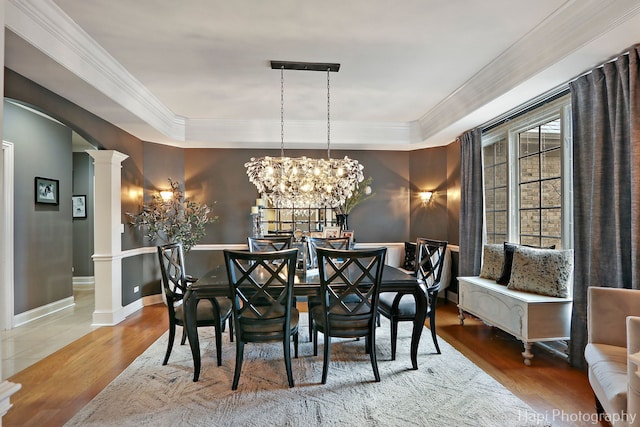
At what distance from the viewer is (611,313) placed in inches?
92.5

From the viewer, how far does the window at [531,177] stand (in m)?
3.46

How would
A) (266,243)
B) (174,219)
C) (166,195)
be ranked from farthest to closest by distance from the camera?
(166,195) < (174,219) < (266,243)

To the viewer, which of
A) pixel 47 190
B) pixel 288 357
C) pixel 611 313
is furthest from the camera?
pixel 47 190

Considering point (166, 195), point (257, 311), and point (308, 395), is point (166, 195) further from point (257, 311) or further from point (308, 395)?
point (308, 395)

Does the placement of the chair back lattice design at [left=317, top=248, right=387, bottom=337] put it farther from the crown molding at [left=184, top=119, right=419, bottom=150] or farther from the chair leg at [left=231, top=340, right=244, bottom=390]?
the crown molding at [left=184, top=119, right=419, bottom=150]

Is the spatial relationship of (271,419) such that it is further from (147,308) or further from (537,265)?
(147,308)

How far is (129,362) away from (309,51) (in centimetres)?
326

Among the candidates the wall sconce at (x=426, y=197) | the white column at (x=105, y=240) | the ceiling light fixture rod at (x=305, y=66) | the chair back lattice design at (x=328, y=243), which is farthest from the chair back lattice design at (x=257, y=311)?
the wall sconce at (x=426, y=197)

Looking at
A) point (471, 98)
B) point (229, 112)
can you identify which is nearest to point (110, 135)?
point (229, 112)

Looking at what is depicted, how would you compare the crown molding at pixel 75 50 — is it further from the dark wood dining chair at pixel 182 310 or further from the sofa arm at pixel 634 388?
the sofa arm at pixel 634 388

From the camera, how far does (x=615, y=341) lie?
→ 2330 millimetres

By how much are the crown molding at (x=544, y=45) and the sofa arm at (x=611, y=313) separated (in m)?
1.74

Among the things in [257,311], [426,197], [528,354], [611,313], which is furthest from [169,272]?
[426,197]

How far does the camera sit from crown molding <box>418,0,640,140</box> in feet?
7.66
